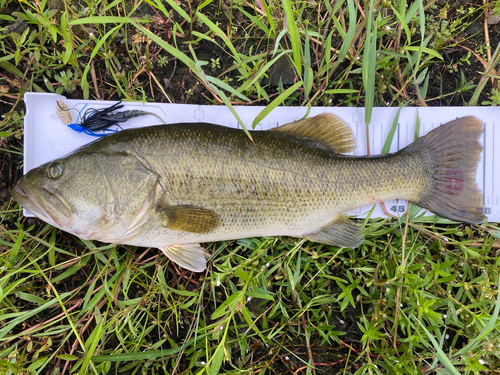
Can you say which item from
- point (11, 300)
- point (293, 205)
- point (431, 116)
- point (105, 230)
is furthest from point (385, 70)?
point (11, 300)

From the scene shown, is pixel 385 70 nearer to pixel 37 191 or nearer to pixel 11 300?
pixel 37 191

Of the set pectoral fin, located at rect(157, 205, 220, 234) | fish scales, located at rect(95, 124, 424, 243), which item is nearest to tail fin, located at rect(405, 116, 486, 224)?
fish scales, located at rect(95, 124, 424, 243)

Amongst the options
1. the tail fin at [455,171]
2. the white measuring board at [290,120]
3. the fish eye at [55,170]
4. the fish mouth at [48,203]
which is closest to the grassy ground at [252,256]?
the white measuring board at [290,120]

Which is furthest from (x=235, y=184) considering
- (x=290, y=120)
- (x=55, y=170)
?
(x=55, y=170)

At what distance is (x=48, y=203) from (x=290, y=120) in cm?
209

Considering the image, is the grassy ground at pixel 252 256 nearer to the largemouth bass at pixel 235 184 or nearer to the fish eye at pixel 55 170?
the largemouth bass at pixel 235 184

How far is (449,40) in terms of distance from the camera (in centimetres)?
299

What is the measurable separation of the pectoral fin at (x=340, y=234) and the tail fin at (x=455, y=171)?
67 cm

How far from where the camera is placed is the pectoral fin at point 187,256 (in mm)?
2582

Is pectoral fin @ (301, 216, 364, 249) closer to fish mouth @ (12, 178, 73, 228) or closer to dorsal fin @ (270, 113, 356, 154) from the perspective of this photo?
dorsal fin @ (270, 113, 356, 154)

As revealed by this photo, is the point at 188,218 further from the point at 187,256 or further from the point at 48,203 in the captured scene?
the point at 48,203

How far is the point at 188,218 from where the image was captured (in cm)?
237

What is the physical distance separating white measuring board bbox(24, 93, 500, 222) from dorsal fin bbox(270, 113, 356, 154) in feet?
0.92

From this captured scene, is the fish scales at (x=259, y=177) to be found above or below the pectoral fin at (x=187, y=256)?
above
